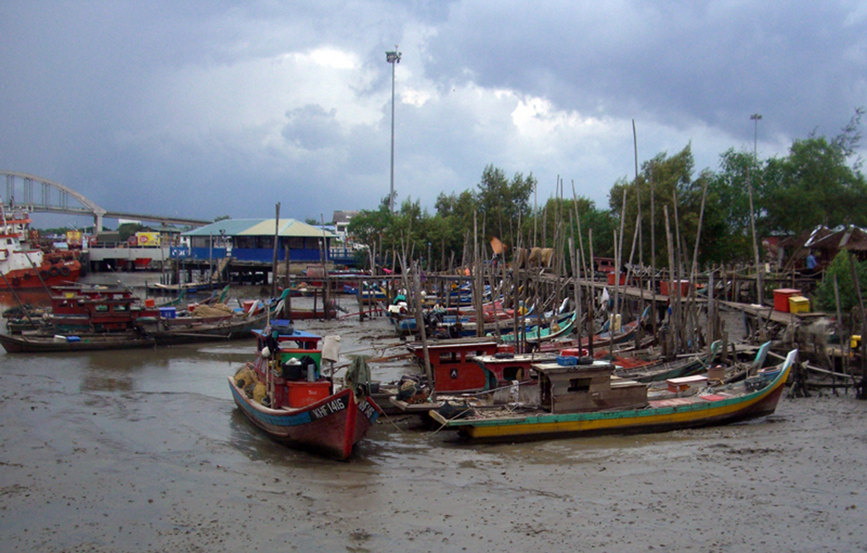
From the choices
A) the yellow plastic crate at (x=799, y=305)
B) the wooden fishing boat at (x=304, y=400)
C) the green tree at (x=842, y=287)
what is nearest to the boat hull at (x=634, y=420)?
the wooden fishing boat at (x=304, y=400)

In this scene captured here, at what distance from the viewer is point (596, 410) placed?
14.8 m

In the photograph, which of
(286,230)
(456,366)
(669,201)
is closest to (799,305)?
(456,366)

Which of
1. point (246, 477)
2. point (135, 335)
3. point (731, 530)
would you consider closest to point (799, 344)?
point (731, 530)

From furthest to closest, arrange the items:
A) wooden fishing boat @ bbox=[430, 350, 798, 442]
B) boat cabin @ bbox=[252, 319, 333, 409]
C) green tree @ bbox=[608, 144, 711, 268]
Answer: green tree @ bbox=[608, 144, 711, 268] → wooden fishing boat @ bbox=[430, 350, 798, 442] → boat cabin @ bbox=[252, 319, 333, 409]

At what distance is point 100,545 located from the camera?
29.7 feet

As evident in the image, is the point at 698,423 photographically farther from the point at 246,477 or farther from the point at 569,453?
the point at 246,477

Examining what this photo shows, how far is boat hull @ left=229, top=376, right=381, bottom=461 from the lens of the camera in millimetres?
12438

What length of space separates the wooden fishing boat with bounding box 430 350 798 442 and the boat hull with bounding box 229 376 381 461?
6.91 ft

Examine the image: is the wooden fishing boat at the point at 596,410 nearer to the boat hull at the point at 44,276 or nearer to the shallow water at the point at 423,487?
the shallow water at the point at 423,487

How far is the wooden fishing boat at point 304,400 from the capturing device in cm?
1255

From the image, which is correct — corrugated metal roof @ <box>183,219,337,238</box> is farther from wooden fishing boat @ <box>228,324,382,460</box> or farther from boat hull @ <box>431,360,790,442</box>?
boat hull @ <box>431,360,790,442</box>

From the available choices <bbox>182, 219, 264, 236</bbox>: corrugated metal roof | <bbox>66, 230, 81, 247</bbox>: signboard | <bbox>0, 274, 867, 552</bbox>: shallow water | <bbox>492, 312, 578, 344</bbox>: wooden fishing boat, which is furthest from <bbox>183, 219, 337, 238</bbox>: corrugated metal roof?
<bbox>0, 274, 867, 552</bbox>: shallow water

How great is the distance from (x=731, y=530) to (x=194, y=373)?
63.6ft

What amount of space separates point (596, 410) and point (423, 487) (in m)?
5.19
